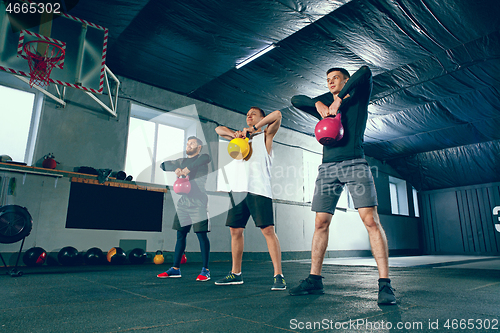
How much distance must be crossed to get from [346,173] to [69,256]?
4539mm

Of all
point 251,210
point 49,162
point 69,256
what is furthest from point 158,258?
point 251,210

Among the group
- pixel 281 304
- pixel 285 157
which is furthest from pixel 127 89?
pixel 281 304

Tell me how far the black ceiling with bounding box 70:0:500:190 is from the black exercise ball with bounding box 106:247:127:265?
3.35 m

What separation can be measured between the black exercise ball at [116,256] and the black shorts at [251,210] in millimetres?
3253

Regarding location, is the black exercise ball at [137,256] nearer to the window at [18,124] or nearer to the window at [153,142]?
the window at [153,142]

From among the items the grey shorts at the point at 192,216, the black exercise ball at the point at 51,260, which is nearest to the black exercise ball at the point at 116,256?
the black exercise ball at the point at 51,260

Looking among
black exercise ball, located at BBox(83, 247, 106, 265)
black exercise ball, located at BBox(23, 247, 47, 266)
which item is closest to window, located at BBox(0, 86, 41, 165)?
black exercise ball, located at BBox(23, 247, 47, 266)

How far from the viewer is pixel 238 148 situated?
249cm

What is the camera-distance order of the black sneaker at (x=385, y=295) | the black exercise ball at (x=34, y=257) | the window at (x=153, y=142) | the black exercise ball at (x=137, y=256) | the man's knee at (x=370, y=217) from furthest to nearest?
1. the window at (x=153, y=142)
2. the black exercise ball at (x=137, y=256)
3. the black exercise ball at (x=34, y=257)
4. the man's knee at (x=370, y=217)
5. the black sneaker at (x=385, y=295)

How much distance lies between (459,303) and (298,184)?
6944mm

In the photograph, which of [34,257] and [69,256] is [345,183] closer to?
[69,256]

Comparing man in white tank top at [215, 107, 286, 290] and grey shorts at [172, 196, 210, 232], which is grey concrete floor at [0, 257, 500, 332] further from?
grey shorts at [172, 196, 210, 232]

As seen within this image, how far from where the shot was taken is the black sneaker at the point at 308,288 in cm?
202

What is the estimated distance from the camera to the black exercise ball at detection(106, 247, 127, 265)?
500cm
